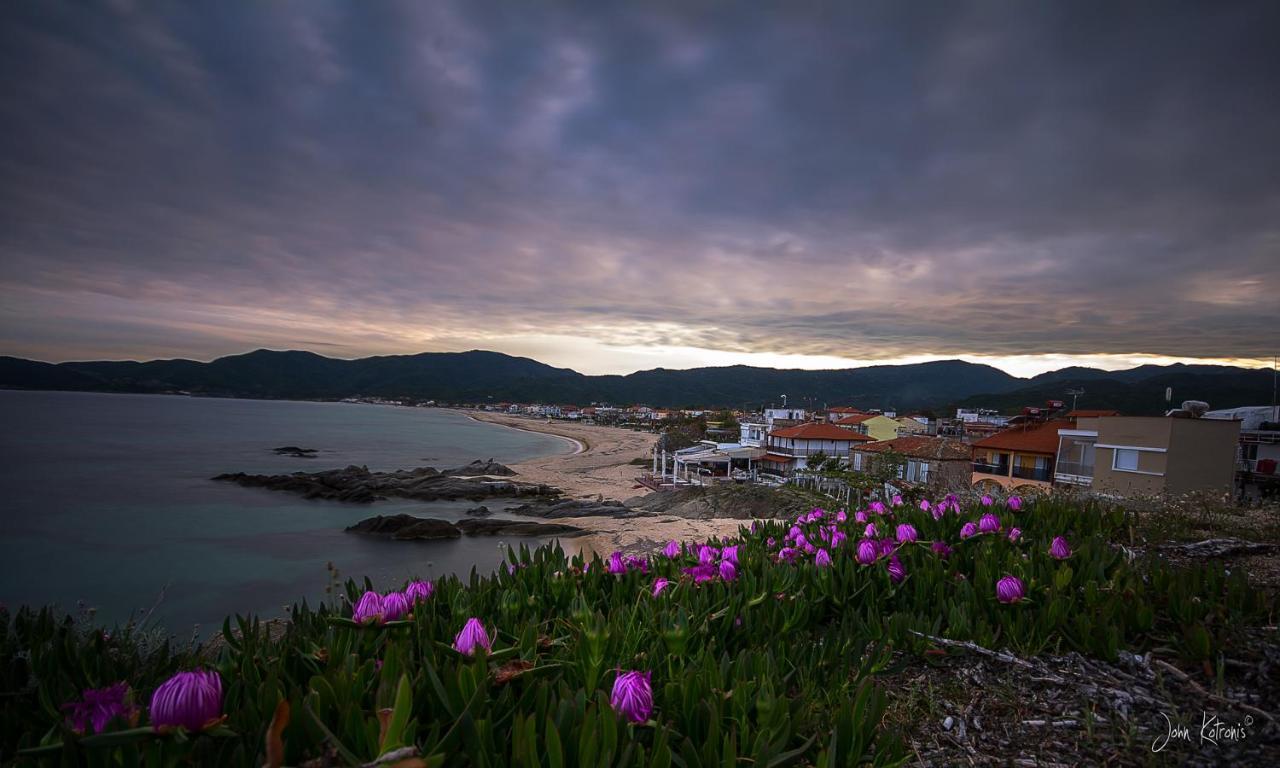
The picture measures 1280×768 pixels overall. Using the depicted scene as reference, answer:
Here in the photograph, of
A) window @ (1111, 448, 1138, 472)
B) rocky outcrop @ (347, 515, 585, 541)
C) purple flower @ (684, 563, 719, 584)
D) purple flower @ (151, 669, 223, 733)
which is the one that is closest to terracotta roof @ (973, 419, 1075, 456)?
window @ (1111, 448, 1138, 472)

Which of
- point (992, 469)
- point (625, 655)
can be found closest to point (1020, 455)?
point (992, 469)

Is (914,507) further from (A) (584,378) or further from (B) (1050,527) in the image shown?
(A) (584,378)

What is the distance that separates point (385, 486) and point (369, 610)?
1189 inches

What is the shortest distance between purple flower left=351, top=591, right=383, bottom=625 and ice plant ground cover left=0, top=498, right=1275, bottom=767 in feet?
0.03

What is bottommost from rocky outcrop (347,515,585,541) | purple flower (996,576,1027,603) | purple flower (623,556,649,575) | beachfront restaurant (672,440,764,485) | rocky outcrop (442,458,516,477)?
rocky outcrop (442,458,516,477)

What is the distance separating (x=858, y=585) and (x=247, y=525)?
2401cm

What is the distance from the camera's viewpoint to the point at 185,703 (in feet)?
3.05

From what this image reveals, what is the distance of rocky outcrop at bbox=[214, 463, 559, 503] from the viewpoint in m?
26.3

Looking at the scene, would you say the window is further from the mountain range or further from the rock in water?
the mountain range

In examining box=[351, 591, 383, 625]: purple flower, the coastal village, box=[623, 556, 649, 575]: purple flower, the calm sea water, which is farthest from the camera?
the coastal village

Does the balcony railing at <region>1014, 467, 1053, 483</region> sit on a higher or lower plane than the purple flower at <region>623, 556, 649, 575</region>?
lower

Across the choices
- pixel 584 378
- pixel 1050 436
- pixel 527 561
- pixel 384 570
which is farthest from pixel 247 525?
pixel 584 378

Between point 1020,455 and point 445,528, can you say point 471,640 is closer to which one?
point 445,528

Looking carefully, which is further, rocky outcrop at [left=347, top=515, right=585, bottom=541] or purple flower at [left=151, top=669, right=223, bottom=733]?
rocky outcrop at [left=347, top=515, right=585, bottom=541]
